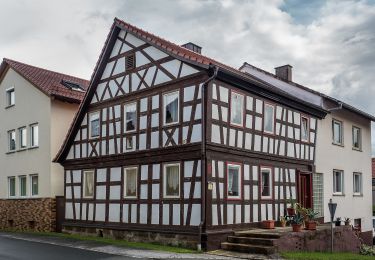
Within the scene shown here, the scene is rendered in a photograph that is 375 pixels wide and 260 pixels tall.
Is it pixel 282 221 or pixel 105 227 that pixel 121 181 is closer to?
pixel 105 227

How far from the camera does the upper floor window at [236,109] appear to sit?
62.7ft

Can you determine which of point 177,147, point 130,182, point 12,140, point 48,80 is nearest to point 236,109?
point 177,147

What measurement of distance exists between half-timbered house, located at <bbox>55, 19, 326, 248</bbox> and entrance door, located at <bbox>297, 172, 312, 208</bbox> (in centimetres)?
21

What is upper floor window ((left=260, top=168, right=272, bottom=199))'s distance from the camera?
67.3 ft

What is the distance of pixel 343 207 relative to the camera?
2739cm

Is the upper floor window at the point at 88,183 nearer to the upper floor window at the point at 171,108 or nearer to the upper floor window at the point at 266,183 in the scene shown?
the upper floor window at the point at 171,108

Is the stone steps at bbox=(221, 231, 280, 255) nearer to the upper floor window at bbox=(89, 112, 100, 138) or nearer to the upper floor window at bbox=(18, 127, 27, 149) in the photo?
the upper floor window at bbox=(89, 112, 100, 138)

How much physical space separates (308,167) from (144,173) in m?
8.39

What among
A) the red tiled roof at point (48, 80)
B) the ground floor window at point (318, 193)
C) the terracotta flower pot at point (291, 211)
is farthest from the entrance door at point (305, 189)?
the red tiled roof at point (48, 80)

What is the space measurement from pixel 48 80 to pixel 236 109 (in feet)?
42.9

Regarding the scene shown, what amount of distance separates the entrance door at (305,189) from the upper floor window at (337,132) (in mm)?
4185

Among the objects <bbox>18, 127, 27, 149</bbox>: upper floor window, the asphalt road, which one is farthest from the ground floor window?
<bbox>18, 127, 27, 149</bbox>: upper floor window

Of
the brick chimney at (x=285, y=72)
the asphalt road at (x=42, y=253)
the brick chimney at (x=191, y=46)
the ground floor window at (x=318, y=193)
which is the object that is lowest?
the asphalt road at (x=42, y=253)

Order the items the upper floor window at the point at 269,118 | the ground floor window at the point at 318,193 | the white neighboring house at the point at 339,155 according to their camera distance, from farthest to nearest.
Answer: the white neighboring house at the point at 339,155, the ground floor window at the point at 318,193, the upper floor window at the point at 269,118
